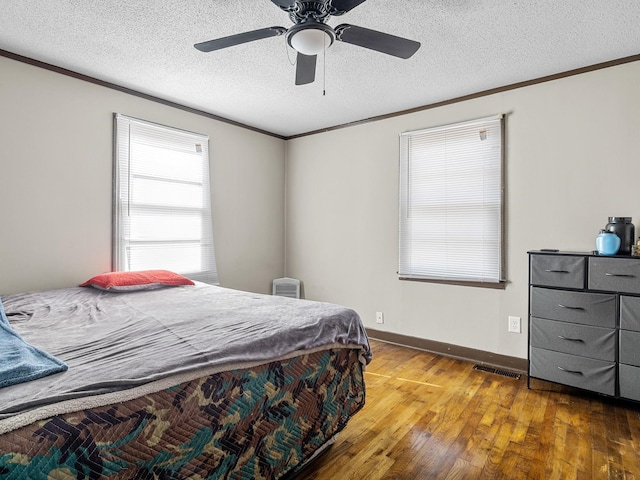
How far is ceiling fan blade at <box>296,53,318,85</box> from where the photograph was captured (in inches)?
79.3

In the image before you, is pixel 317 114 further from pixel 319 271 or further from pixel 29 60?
pixel 29 60

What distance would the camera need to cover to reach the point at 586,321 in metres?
2.44

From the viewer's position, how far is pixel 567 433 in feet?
6.84

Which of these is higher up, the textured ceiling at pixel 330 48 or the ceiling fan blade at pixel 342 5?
the textured ceiling at pixel 330 48

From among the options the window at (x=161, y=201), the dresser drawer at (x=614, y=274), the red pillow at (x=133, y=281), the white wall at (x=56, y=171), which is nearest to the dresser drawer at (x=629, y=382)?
the dresser drawer at (x=614, y=274)

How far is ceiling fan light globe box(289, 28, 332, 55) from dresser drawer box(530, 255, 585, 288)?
2076mm

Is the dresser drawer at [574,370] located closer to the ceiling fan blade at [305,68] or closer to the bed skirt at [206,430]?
the bed skirt at [206,430]

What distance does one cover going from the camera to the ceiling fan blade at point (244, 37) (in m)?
1.75

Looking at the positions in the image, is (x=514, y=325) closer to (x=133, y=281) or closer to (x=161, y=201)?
(x=133, y=281)

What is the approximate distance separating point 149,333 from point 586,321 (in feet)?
8.80

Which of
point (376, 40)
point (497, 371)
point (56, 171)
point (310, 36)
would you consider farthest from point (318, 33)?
point (497, 371)

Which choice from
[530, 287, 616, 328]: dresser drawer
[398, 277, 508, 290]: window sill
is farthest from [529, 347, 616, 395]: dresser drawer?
[398, 277, 508, 290]: window sill

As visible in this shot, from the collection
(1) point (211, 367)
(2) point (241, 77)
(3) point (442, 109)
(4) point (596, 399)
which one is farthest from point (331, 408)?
(3) point (442, 109)

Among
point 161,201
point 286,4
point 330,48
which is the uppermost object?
point 330,48
